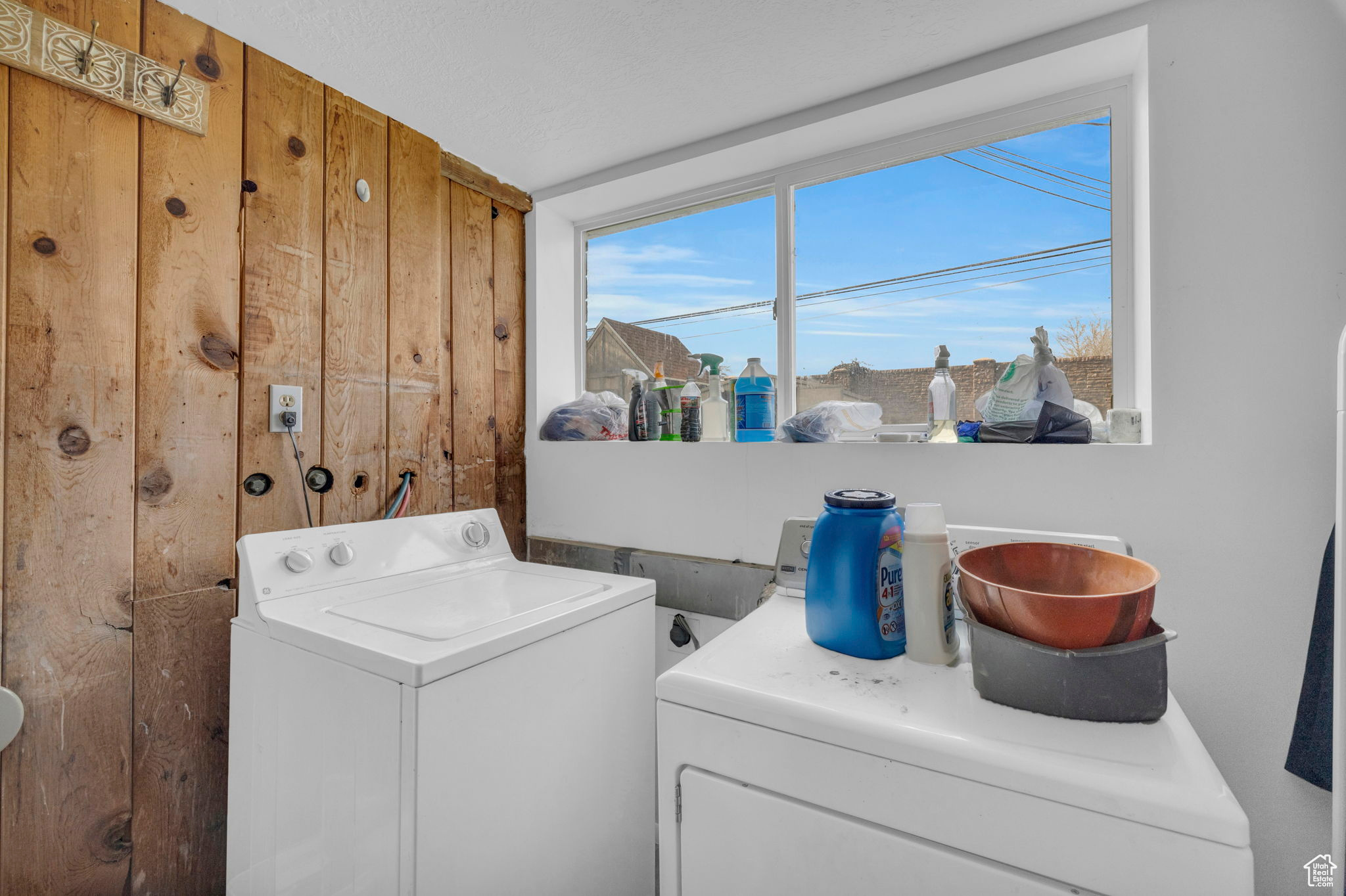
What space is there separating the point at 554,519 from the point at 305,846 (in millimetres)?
1202

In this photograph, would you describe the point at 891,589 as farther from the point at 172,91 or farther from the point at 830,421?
the point at 172,91

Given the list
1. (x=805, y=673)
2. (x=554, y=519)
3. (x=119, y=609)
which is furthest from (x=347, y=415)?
(x=805, y=673)

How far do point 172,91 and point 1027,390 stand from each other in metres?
2.09

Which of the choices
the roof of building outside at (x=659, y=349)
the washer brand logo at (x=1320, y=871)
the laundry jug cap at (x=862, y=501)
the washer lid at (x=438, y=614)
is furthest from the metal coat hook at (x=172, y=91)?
the washer brand logo at (x=1320, y=871)

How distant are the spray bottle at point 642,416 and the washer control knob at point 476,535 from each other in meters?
0.57

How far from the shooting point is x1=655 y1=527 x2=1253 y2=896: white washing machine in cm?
61

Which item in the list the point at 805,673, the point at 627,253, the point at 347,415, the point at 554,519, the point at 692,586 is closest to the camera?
the point at 805,673

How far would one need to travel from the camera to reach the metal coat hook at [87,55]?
3.97ft

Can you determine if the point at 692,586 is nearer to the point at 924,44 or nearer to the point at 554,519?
the point at 554,519

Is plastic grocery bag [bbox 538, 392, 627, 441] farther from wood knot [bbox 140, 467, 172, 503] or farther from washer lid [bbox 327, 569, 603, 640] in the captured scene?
wood knot [bbox 140, 467, 172, 503]

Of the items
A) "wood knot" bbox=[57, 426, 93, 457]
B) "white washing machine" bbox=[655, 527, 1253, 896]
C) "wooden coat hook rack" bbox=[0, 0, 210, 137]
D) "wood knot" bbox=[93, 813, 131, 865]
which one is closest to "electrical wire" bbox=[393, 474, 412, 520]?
"wood knot" bbox=[57, 426, 93, 457]

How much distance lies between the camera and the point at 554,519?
86.4 inches

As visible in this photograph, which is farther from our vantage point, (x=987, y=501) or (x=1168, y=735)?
(x=987, y=501)

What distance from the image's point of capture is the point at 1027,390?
4.86 feet
